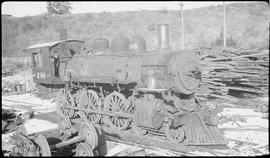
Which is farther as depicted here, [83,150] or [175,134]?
[175,134]

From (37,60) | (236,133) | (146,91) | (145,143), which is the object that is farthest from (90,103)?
(37,60)

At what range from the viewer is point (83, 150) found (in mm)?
6457

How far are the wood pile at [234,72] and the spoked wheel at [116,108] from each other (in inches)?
141

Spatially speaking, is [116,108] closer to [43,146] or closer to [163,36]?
[163,36]

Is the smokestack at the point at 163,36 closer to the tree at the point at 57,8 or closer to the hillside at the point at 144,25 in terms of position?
the hillside at the point at 144,25

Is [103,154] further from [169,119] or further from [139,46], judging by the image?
[139,46]

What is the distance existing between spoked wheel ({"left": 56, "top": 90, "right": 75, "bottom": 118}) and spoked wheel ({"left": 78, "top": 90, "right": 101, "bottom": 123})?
58 cm

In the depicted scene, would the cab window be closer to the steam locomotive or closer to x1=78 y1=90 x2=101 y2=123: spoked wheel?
the steam locomotive

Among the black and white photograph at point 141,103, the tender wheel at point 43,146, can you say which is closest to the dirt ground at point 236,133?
the black and white photograph at point 141,103

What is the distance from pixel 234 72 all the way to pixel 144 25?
93.6ft

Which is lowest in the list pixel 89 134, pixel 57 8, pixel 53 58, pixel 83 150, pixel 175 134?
pixel 83 150

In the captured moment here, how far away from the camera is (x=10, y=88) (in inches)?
859

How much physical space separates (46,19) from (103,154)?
37.1m

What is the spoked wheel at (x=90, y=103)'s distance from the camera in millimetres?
9627
